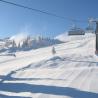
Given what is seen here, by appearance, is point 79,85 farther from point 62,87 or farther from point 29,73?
point 29,73

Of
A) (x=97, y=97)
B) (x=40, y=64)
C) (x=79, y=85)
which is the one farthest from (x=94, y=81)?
(x=40, y=64)

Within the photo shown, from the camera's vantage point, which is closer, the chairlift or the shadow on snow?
the shadow on snow

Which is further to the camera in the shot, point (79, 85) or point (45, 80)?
point (45, 80)

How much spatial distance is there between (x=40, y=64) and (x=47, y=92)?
46.8 feet

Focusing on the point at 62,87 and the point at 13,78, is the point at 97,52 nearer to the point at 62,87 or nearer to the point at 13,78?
the point at 13,78

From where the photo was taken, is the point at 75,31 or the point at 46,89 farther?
the point at 75,31

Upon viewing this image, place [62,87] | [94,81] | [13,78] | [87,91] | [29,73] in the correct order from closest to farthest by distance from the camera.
Result: [87,91] < [62,87] < [94,81] < [13,78] < [29,73]

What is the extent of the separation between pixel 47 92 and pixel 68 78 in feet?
14.7

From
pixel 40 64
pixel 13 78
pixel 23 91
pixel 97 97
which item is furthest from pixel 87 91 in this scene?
pixel 40 64

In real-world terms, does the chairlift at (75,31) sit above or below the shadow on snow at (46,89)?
above

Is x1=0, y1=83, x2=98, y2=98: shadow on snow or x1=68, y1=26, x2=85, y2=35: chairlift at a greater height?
x1=68, y1=26, x2=85, y2=35: chairlift

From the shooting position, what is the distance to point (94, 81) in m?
20.5

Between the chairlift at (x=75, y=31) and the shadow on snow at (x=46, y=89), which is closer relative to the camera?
the shadow on snow at (x=46, y=89)

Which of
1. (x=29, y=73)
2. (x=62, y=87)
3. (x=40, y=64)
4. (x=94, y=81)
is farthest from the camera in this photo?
(x=40, y=64)
